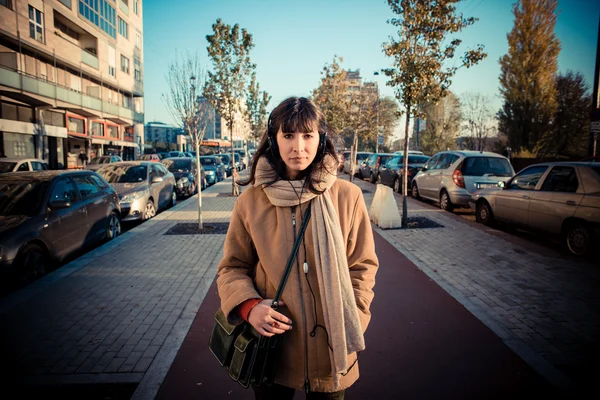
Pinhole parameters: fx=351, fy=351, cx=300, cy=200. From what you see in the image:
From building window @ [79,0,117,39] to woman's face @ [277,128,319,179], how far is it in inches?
1582

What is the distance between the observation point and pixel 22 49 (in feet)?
82.6

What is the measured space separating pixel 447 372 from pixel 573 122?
29.6m

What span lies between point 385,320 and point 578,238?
4.74 meters

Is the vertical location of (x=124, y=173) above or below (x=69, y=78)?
below

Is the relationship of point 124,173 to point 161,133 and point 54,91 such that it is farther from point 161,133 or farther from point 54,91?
point 161,133

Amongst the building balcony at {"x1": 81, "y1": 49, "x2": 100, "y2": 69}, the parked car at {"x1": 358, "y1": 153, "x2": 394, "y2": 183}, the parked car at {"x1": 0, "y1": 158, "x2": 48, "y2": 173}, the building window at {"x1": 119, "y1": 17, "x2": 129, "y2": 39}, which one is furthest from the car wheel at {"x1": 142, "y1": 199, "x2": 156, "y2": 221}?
the building window at {"x1": 119, "y1": 17, "x2": 129, "y2": 39}

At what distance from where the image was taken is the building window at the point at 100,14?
3309 cm

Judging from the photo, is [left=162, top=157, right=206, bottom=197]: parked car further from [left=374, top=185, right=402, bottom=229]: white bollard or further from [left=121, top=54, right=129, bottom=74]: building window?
[left=121, top=54, right=129, bottom=74]: building window

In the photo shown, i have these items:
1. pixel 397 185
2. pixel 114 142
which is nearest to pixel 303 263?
pixel 397 185

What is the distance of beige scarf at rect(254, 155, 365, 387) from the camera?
5.06 feet

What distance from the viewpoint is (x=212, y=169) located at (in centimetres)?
2191

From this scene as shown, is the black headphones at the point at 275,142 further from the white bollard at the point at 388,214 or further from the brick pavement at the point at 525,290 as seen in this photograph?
the white bollard at the point at 388,214

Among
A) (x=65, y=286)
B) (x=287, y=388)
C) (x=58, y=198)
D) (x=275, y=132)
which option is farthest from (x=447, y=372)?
(x=58, y=198)

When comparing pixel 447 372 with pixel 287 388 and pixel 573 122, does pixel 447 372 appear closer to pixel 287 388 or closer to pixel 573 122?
pixel 287 388
